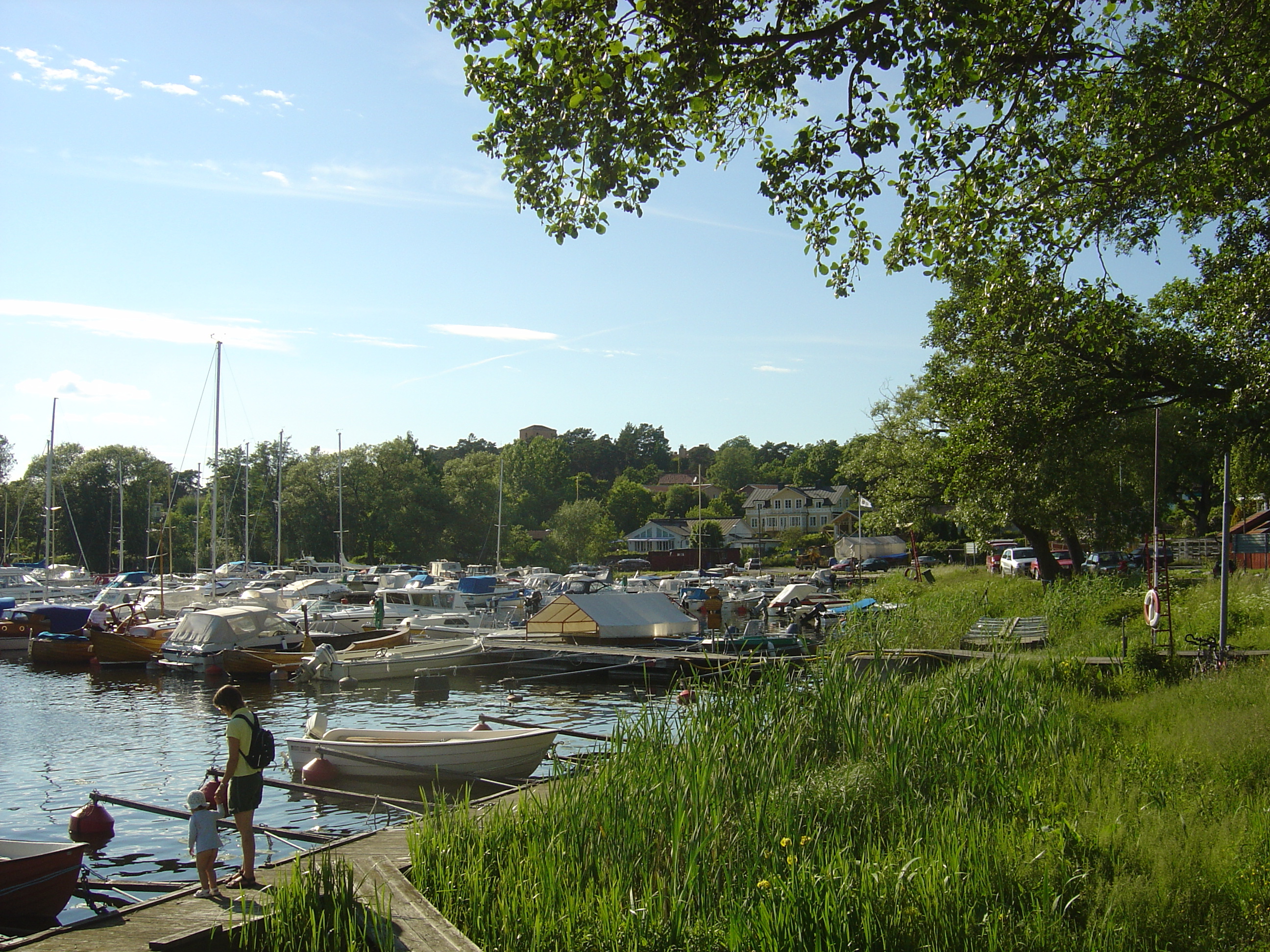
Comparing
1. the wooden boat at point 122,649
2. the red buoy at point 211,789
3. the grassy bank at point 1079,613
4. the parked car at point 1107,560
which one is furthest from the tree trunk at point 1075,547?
the wooden boat at point 122,649

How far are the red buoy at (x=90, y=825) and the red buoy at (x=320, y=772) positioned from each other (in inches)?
137

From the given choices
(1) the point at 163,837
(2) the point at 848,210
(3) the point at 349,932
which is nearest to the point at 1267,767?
(2) the point at 848,210

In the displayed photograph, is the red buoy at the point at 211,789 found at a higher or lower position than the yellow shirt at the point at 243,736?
lower

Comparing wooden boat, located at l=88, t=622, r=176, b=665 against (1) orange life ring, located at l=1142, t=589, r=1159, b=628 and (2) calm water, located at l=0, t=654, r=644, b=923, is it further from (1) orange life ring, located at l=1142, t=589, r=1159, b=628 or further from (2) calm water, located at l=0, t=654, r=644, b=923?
(1) orange life ring, located at l=1142, t=589, r=1159, b=628

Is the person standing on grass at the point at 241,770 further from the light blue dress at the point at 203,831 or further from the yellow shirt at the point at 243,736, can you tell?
the light blue dress at the point at 203,831

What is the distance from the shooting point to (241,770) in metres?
9.96

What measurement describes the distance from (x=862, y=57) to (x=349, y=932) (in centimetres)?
823

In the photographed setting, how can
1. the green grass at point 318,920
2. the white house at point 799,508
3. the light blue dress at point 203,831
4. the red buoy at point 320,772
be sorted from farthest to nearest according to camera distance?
the white house at point 799,508 → the red buoy at point 320,772 → the light blue dress at point 203,831 → the green grass at point 318,920

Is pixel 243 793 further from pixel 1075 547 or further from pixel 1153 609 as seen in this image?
pixel 1075 547

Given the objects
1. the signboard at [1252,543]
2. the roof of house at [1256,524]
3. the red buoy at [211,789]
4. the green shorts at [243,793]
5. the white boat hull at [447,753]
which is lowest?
the white boat hull at [447,753]

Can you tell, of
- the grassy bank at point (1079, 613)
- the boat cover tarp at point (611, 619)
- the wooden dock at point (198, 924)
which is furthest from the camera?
the boat cover tarp at point (611, 619)

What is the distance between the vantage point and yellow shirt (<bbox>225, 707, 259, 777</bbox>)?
387 inches

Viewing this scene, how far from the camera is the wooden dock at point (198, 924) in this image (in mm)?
7062

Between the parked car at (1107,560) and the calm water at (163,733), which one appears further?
the parked car at (1107,560)
